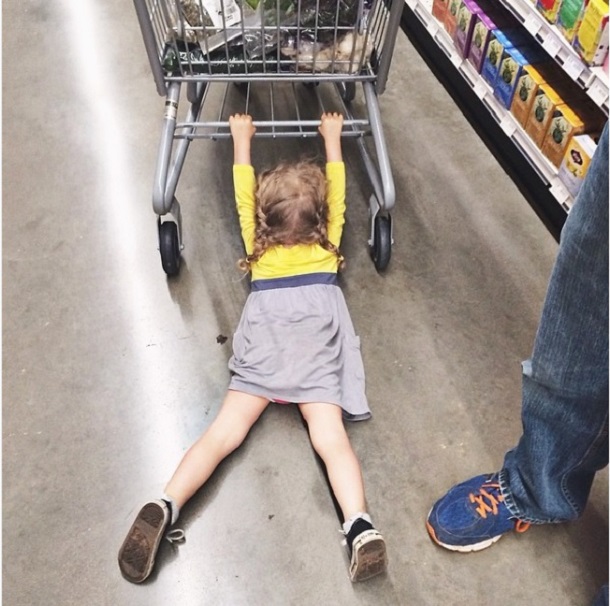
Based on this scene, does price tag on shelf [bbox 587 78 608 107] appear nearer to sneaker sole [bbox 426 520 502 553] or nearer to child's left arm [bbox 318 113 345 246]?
child's left arm [bbox 318 113 345 246]

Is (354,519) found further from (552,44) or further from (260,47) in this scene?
(552,44)

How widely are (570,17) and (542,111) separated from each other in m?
0.28

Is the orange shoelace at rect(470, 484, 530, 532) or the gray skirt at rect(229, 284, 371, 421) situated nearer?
the orange shoelace at rect(470, 484, 530, 532)

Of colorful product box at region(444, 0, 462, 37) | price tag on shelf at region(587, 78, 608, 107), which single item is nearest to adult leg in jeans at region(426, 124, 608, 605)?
price tag on shelf at region(587, 78, 608, 107)

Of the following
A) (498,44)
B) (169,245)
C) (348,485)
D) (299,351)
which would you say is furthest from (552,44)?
(348,485)

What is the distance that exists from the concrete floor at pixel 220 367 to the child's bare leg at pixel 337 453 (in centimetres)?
7

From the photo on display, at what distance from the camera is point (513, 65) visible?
191 cm

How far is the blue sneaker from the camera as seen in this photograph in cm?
133

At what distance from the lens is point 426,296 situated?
1823mm

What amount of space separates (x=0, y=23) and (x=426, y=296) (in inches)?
88.7

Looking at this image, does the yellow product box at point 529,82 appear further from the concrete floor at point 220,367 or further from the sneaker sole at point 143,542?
the sneaker sole at point 143,542

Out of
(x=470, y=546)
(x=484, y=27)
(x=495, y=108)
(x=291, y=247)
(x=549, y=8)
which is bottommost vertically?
(x=470, y=546)

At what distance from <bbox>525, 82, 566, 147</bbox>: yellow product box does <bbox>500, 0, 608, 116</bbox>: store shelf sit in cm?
9

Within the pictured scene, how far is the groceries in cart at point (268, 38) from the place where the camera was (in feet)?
4.95
